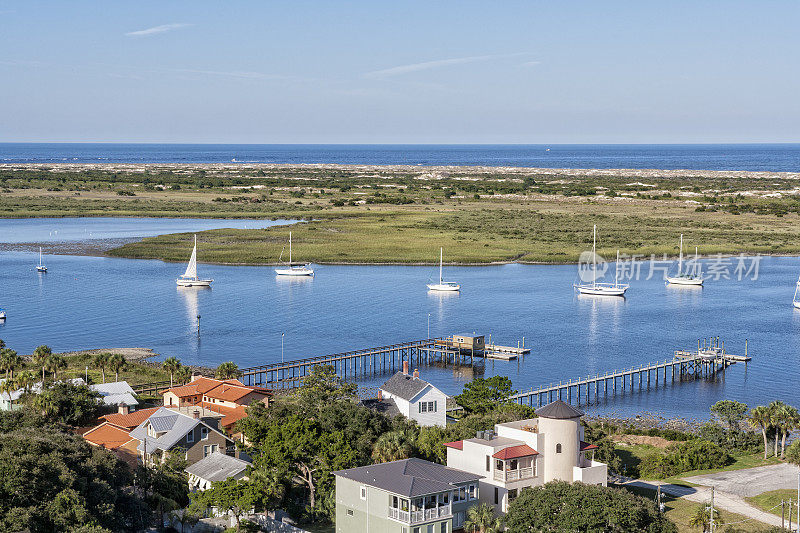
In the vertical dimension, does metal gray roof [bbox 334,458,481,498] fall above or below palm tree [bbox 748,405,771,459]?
above

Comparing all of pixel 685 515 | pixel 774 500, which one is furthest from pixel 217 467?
pixel 774 500

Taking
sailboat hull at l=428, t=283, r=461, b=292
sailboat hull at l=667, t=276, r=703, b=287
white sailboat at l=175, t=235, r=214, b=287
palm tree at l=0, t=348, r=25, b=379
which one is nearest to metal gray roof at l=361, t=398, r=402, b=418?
palm tree at l=0, t=348, r=25, b=379

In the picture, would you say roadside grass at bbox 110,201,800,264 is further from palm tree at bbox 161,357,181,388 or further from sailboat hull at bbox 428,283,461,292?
palm tree at bbox 161,357,181,388

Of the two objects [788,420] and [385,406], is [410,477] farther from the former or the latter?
[788,420]

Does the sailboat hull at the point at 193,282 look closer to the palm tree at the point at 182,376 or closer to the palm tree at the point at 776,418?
the palm tree at the point at 182,376

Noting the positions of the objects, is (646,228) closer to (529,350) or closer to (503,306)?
(503,306)

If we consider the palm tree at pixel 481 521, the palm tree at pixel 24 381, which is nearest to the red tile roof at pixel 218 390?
the palm tree at pixel 24 381
